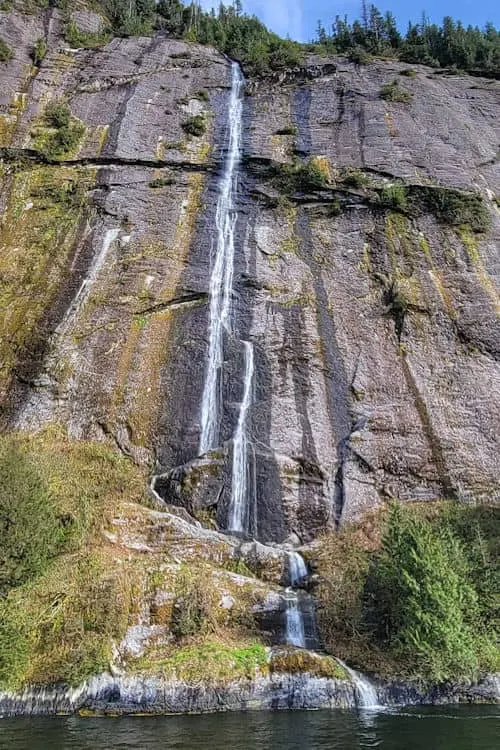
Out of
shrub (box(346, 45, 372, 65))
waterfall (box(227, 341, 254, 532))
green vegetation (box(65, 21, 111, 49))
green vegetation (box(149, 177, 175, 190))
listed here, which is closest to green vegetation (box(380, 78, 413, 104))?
shrub (box(346, 45, 372, 65))

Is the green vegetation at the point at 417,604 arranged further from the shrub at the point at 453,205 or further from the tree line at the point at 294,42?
the tree line at the point at 294,42

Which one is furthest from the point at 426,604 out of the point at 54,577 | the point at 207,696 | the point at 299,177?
the point at 299,177

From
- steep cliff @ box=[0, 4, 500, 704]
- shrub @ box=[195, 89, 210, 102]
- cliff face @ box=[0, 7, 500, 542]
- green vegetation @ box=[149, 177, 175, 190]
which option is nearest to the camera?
steep cliff @ box=[0, 4, 500, 704]

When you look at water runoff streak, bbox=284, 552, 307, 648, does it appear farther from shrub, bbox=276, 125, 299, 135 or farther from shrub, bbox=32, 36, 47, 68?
shrub, bbox=32, 36, 47, 68

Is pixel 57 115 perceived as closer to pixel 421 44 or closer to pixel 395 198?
pixel 395 198

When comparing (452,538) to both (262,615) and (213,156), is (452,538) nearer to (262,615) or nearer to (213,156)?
(262,615)

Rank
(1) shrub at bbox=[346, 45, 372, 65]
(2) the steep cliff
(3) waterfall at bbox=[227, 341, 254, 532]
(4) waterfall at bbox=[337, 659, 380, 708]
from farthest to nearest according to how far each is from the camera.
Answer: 1. (1) shrub at bbox=[346, 45, 372, 65]
2. (2) the steep cliff
3. (3) waterfall at bbox=[227, 341, 254, 532]
4. (4) waterfall at bbox=[337, 659, 380, 708]
